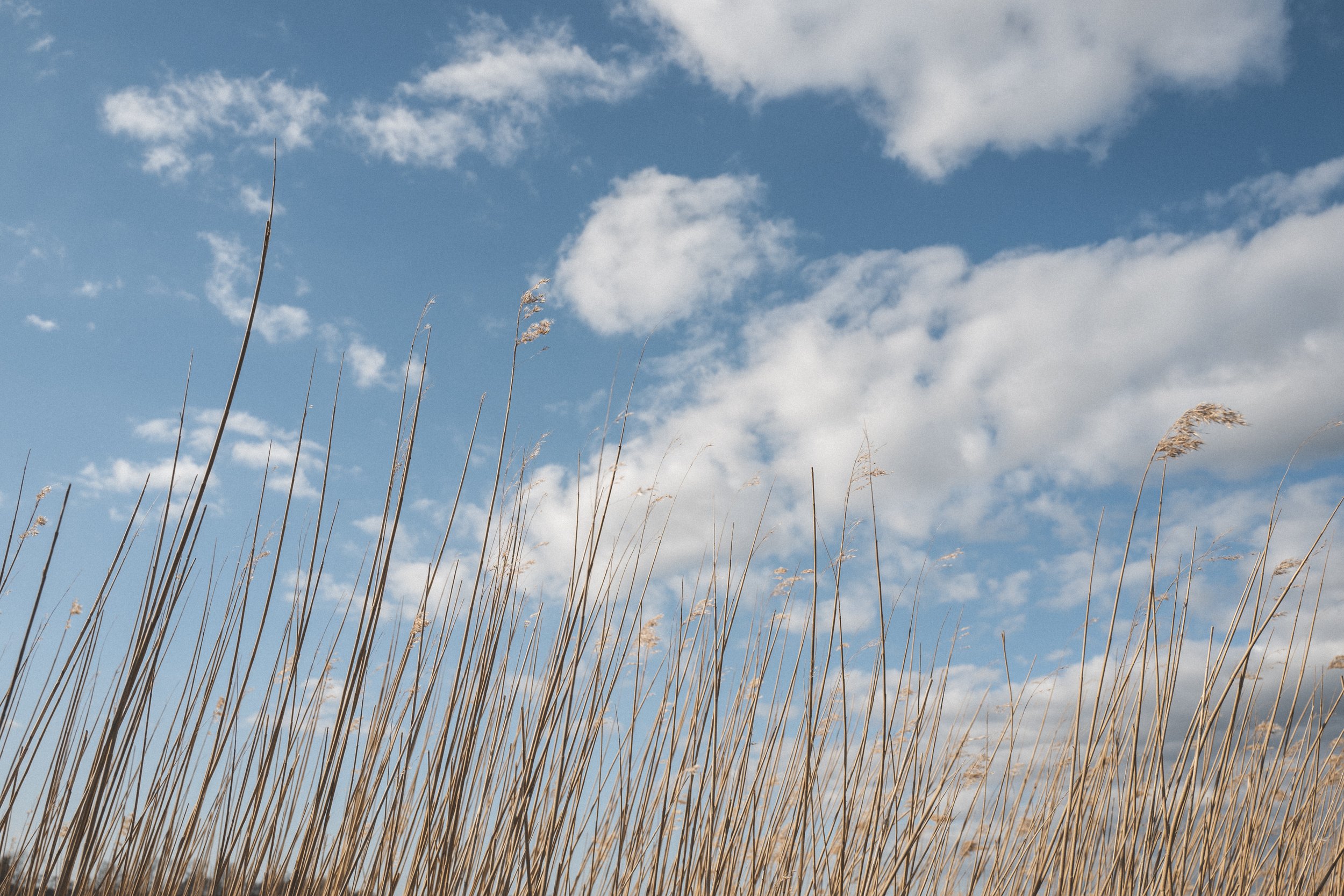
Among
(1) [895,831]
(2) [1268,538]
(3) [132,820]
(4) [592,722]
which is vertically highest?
(2) [1268,538]

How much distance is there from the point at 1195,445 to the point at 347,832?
171 centimetres

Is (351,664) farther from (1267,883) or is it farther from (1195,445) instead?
(1267,883)

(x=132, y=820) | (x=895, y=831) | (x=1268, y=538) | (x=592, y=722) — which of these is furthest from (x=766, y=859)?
(x=132, y=820)

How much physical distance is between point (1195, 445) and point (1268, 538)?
0.37 m

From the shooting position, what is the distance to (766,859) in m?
1.79

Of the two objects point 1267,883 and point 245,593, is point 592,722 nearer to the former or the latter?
point 245,593

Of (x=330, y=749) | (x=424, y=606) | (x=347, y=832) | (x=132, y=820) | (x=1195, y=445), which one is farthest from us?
(x=132, y=820)

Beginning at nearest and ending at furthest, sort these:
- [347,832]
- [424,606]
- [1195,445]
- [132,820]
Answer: [1195,445], [347,832], [424,606], [132,820]

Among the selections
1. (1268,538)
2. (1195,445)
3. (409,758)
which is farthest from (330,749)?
(1268,538)

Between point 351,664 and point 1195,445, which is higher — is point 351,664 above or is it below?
below

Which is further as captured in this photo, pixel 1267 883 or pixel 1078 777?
pixel 1267 883

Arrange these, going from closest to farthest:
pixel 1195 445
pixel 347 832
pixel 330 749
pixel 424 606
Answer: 1. pixel 330 749
2. pixel 1195 445
3. pixel 347 832
4. pixel 424 606

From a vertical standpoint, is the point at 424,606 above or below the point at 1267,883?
above

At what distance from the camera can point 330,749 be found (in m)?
1.19
